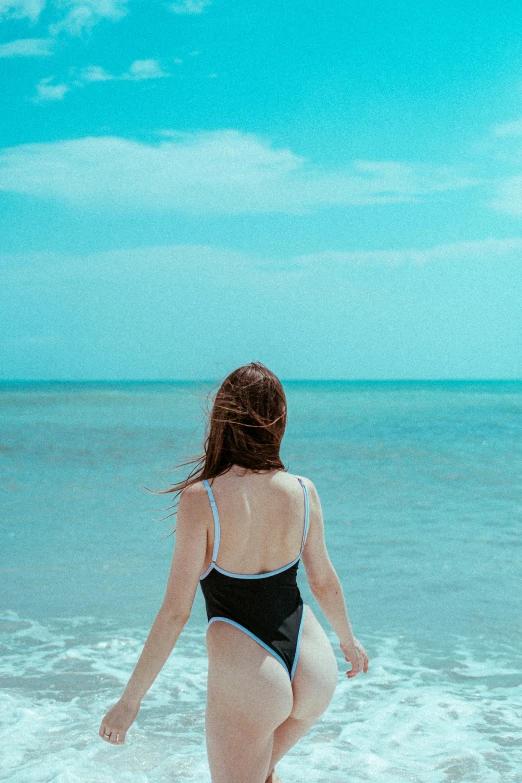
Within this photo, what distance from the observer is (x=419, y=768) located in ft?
12.2

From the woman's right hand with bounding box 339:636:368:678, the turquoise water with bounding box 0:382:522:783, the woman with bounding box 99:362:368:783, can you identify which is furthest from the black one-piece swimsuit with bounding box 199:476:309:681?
the turquoise water with bounding box 0:382:522:783

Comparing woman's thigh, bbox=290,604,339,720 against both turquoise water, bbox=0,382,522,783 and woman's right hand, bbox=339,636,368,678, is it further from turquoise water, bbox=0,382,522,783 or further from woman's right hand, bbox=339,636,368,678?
turquoise water, bbox=0,382,522,783

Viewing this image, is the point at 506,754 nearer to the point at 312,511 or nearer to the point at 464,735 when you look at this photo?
the point at 464,735

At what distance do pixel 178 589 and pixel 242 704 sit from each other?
37 cm

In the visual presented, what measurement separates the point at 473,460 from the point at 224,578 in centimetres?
1333

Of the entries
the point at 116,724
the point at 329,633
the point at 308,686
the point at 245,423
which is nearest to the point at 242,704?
the point at 308,686

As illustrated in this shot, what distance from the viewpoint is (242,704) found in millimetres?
2227

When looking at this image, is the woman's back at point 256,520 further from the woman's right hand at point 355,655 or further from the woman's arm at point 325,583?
the woman's right hand at point 355,655

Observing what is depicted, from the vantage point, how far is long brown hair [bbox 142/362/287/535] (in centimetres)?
238

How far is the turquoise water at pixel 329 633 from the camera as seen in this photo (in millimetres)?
3834

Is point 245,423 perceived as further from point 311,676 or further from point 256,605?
point 311,676

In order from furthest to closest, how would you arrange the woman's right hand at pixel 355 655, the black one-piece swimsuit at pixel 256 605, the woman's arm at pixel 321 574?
the woman's right hand at pixel 355 655 < the woman's arm at pixel 321 574 < the black one-piece swimsuit at pixel 256 605

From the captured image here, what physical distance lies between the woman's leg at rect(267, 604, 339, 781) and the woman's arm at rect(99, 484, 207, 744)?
1.31 feet

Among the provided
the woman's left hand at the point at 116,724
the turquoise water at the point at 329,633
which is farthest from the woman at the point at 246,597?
the turquoise water at the point at 329,633
